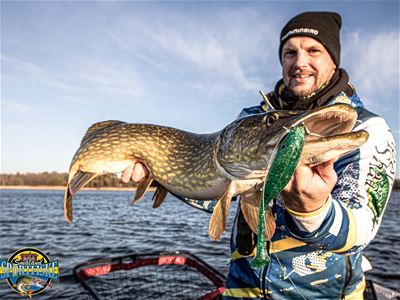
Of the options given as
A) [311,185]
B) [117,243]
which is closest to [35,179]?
[117,243]

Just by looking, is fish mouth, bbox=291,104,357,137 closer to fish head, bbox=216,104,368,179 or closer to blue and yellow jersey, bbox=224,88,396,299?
fish head, bbox=216,104,368,179

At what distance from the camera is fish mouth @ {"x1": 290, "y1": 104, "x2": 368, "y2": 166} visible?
1323mm

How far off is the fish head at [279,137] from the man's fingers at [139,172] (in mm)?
739

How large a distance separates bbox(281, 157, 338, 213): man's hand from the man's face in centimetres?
122

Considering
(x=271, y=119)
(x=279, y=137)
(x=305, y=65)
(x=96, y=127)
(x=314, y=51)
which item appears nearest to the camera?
(x=279, y=137)

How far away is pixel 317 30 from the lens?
2.65m

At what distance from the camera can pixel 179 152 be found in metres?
2.43

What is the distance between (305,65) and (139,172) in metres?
1.42

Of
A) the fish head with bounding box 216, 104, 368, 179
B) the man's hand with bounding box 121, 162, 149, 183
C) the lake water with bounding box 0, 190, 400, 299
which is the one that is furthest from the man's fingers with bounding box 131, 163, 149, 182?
the lake water with bounding box 0, 190, 400, 299

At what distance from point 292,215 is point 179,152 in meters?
1.05

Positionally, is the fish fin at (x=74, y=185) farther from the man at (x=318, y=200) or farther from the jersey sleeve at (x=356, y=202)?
the jersey sleeve at (x=356, y=202)

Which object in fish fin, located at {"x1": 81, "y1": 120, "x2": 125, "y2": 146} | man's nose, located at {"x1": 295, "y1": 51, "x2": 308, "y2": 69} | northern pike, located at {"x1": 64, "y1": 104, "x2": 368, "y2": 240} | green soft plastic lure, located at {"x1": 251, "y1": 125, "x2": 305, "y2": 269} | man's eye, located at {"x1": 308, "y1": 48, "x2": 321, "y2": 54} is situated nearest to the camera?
green soft plastic lure, located at {"x1": 251, "y1": 125, "x2": 305, "y2": 269}

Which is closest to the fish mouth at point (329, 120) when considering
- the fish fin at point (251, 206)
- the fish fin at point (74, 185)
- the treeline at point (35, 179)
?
the fish fin at point (251, 206)

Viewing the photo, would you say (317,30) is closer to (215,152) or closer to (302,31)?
(302,31)
